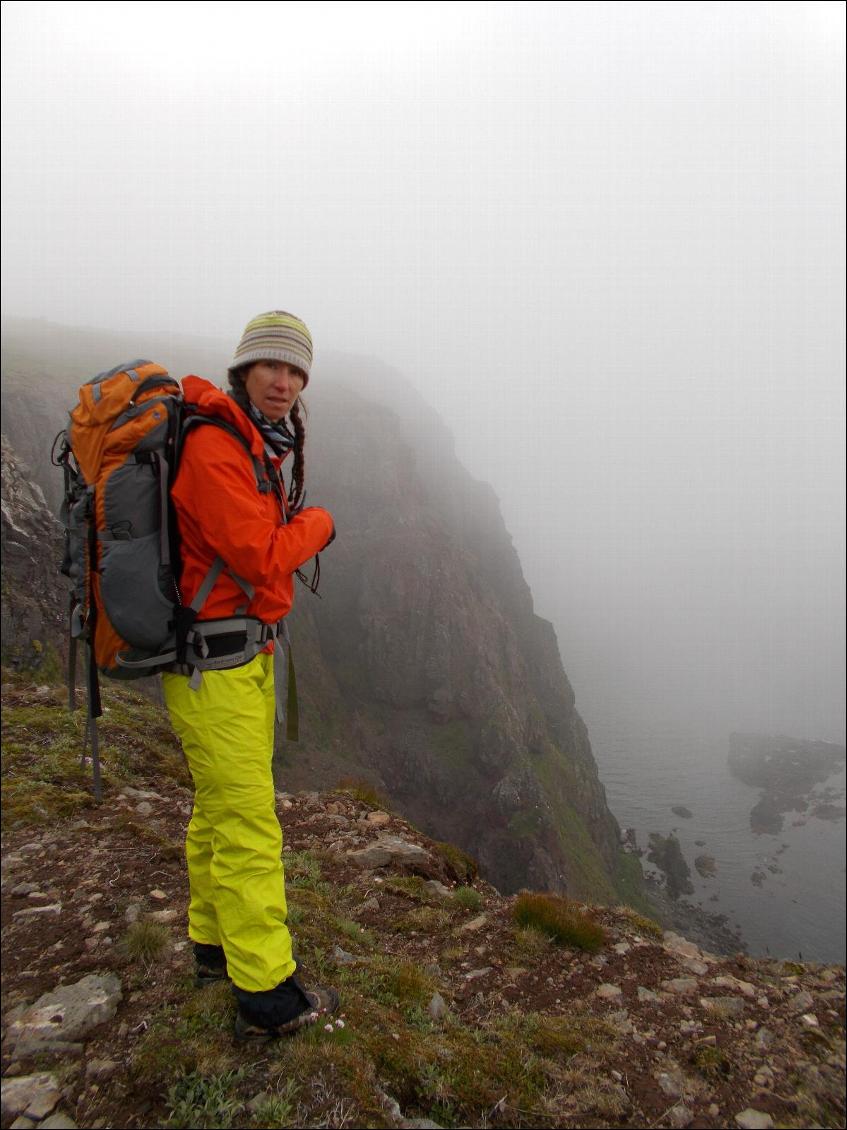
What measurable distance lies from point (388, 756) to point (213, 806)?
227ft

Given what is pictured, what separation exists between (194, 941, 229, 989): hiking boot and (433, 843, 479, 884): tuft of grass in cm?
508

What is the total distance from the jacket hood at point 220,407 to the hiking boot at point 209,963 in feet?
12.5

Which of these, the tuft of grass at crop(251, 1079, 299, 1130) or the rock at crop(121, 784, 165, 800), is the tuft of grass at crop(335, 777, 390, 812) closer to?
the rock at crop(121, 784, 165, 800)

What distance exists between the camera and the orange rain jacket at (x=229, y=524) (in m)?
3.50

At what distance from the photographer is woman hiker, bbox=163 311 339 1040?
353 centimetres

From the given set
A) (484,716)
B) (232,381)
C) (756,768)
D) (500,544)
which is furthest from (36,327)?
(756,768)

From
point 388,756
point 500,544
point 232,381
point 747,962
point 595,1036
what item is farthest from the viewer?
point 500,544

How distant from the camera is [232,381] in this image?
4.23m

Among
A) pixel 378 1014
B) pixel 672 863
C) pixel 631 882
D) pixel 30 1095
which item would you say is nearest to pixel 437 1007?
pixel 378 1014

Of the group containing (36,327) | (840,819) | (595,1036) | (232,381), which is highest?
(36,327)

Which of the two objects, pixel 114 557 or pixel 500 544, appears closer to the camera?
pixel 114 557

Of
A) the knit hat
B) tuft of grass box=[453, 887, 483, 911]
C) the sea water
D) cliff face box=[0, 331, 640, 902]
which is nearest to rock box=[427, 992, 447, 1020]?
tuft of grass box=[453, 887, 483, 911]

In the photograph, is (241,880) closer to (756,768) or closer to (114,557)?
(114,557)

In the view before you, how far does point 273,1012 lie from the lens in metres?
3.62
